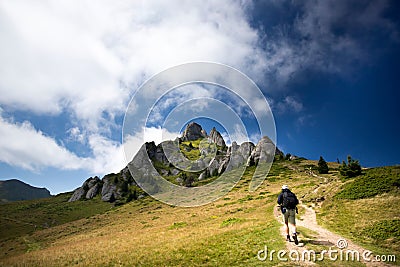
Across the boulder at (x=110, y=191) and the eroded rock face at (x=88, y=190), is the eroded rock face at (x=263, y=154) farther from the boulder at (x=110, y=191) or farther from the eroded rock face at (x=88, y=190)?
Result: the eroded rock face at (x=88, y=190)

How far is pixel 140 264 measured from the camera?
13.6 m

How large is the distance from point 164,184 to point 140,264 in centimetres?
10641

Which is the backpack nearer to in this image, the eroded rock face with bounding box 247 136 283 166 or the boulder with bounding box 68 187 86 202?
the eroded rock face with bounding box 247 136 283 166

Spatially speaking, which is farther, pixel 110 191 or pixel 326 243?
pixel 110 191

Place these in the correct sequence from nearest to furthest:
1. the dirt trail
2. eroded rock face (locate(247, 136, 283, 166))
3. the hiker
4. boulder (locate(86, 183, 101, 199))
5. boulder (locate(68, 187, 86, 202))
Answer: the dirt trail < the hiker < eroded rock face (locate(247, 136, 283, 166)) < boulder (locate(86, 183, 101, 199)) < boulder (locate(68, 187, 86, 202))

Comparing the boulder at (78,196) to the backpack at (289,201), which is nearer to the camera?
the backpack at (289,201)

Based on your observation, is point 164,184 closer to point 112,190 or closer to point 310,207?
point 112,190

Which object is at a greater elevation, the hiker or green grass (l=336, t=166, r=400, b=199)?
green grass (l=336, t=166, r=400, b=199)

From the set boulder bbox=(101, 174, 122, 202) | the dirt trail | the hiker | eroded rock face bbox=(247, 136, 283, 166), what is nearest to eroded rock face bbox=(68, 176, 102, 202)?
boulder bbox=(101, 174, 122, 202)

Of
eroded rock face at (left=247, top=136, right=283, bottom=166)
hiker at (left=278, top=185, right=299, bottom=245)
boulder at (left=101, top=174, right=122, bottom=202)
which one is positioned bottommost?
hiker at (left=278, top=185, right=299, bottom=245)

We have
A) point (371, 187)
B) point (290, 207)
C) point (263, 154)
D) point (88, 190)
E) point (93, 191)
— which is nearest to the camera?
point (290, 207)

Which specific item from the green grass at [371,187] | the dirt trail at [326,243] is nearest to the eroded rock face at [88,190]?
the green grass at [371,187]

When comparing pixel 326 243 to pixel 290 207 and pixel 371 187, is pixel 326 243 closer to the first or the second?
pixel 290 207

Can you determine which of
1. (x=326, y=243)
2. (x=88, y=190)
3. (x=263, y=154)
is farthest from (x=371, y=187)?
(x=88, y=190)
